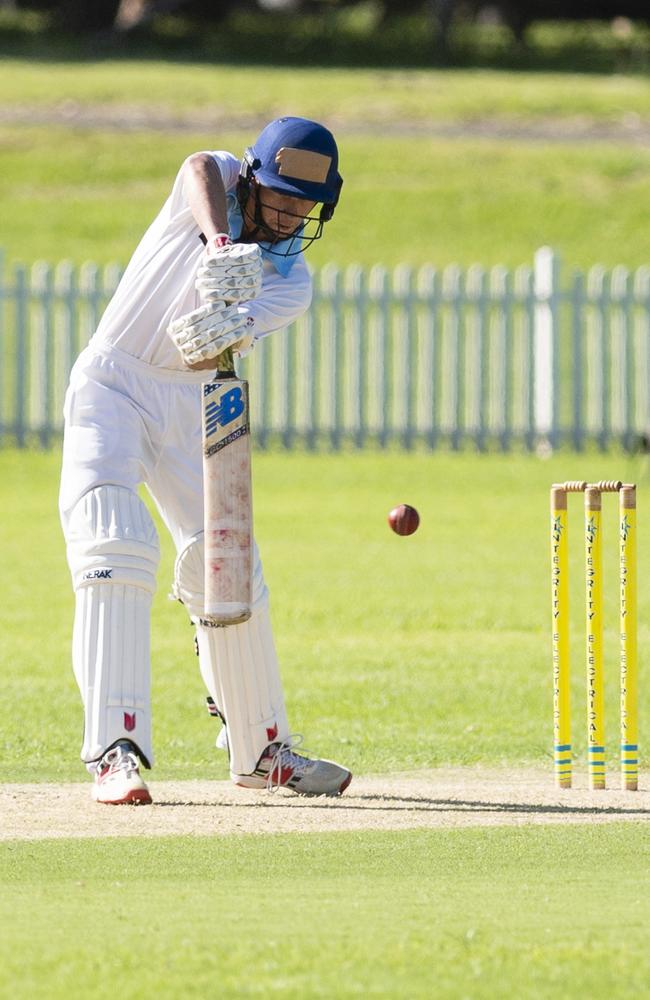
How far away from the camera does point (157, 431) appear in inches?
244

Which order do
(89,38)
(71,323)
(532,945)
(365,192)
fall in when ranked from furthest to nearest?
(89,38) < (365,192) < (71,323) < (532,945)

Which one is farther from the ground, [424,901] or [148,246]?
[148,246]

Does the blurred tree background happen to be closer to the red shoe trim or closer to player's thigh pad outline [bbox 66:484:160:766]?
the red shoe trim

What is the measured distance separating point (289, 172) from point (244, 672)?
1531 mm

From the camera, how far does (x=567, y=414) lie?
18812mm

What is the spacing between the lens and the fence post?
1805 centimetres

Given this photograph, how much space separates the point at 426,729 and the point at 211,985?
174 inches

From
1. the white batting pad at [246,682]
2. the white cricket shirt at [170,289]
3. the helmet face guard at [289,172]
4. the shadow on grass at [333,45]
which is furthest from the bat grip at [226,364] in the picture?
the shadow on grass at [333,45]

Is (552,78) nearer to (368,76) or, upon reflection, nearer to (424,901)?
(368,76)

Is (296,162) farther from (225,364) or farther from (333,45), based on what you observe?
(333,45)

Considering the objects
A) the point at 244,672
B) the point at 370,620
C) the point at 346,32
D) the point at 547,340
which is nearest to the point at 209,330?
the point at 244,672

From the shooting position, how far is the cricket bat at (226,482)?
582 cm

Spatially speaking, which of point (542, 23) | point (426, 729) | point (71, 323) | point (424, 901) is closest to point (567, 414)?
point (71, 323)

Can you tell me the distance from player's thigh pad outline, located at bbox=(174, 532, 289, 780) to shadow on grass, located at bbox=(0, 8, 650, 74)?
3360cm
